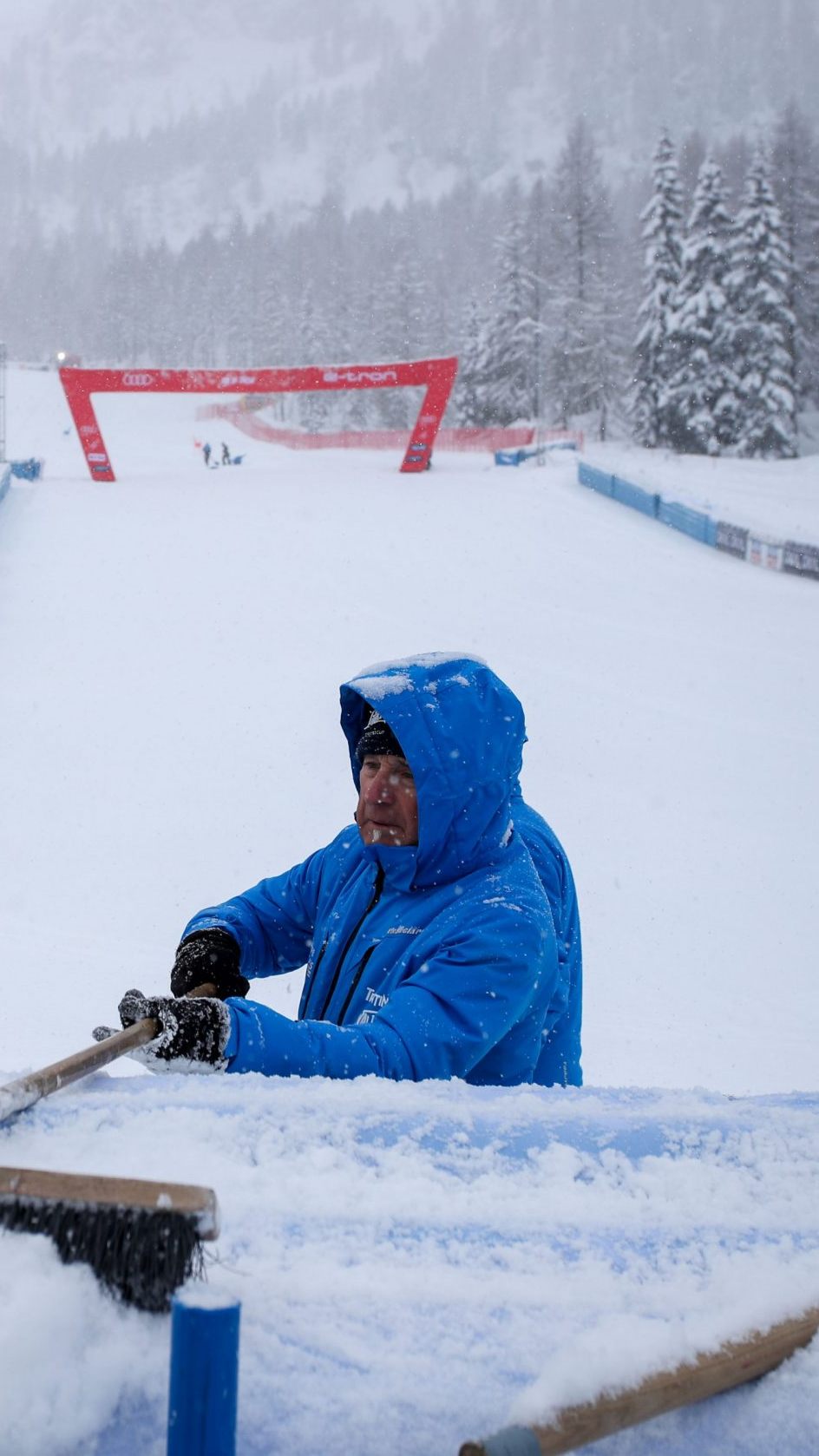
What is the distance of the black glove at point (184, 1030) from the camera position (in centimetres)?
178

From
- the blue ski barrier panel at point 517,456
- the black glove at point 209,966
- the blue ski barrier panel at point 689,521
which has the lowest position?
the blue ski barrier panel at point 689,521

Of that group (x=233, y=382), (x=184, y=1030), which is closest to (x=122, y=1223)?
(x=184, y=1030)

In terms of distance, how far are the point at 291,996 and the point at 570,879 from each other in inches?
174

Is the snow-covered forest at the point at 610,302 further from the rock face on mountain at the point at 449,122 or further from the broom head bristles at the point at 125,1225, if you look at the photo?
the rock face on mountain at the point at 449,122

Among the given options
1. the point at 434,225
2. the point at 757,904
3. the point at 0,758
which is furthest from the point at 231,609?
the point at 434,225

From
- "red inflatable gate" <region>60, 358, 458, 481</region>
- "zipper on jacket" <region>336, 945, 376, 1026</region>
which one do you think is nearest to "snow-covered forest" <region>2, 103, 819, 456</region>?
"red inflatable gate" <region>60, 358, 458, 481</region>

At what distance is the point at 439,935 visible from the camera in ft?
6.88

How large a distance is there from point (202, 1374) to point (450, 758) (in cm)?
138

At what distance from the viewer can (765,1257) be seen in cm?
142

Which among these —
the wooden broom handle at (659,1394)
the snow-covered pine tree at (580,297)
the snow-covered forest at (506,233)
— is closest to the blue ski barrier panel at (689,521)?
the snow-covered forest at (506,233)

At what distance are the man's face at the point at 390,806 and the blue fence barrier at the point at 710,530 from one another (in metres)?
18.4

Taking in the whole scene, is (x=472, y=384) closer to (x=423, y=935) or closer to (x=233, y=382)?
(x=233, y=382)

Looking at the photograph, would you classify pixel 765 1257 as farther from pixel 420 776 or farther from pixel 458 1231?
pixel 420 776

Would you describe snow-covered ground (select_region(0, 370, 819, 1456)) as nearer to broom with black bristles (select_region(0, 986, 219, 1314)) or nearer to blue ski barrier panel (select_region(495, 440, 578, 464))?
broom with black bristles (select_region(0, 986, 219, 1314))
